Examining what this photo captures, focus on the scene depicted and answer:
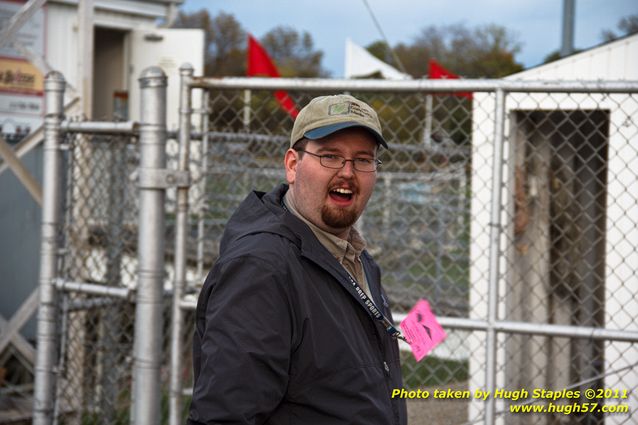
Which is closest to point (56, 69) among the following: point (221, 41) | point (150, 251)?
point (150, 251)

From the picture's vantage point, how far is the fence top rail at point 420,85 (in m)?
3.51

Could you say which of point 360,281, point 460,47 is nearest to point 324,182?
point 360,281

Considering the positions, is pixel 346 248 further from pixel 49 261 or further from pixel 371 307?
pixel 49 261

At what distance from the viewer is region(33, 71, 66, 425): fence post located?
4.38 meters

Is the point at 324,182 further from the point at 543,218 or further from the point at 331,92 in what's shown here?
the point at 543,218

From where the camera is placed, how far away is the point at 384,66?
18203 mm

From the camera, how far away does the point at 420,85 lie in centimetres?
374

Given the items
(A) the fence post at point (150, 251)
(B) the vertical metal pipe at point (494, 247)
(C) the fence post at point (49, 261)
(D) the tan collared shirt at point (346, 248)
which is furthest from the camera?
(C) the fence post at point (49, 261)

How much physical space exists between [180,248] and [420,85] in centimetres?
136

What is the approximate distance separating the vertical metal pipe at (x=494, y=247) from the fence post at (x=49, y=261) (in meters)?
2.28

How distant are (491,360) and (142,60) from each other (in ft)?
21.2

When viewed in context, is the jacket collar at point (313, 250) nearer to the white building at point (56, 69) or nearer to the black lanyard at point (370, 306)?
the black lanyard at point (370, 306)

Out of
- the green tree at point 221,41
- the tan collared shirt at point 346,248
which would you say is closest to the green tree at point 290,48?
the green tree at point 221,41

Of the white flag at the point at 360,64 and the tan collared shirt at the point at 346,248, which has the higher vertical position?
the white flag at the point at 360,64
